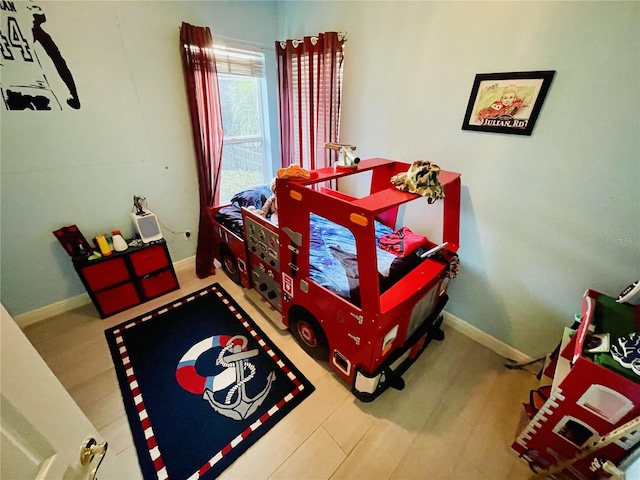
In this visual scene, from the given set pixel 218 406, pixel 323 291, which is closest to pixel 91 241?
pixel 218 406

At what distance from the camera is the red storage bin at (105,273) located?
194 centimetres

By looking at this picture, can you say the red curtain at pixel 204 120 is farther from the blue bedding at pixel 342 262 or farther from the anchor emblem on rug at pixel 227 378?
the blue bedding at pixel 342 262

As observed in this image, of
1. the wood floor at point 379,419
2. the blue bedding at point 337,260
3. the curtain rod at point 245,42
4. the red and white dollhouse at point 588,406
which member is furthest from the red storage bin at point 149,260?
the red and white dollhouse at point 588,406

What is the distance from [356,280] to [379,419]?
817 mm

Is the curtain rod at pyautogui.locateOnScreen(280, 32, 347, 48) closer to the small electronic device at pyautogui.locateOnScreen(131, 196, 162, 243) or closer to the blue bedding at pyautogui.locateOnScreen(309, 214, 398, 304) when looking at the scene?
the blue bedding at pyautogui.locateOnScreen(309, 214, 398, 304)

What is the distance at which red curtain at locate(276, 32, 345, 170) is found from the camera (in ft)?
6.79

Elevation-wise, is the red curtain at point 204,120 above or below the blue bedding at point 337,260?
above

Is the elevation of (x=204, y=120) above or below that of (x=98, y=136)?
above

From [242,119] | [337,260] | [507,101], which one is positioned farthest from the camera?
[242,119]

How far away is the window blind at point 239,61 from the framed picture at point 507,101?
1.95 m

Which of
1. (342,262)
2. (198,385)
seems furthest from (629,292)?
(198,385)

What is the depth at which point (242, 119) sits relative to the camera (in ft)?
8.54

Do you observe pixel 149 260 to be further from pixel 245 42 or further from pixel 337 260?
pixel 245 42

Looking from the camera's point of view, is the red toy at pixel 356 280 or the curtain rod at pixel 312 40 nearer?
the red toy at pixel 356 280
